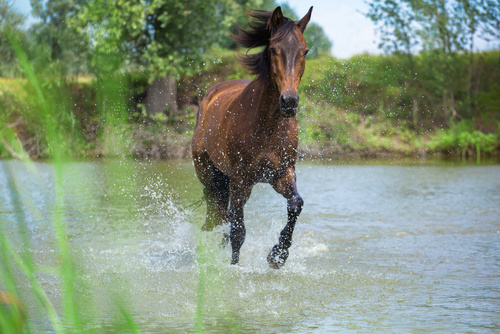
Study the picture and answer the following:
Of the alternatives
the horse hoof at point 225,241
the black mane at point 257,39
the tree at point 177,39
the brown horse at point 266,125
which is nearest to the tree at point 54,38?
the brown horse at point 266,125

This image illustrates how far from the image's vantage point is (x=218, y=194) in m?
6.54

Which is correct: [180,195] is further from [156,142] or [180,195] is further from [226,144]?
[156,142]

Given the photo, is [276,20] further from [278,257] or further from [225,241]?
[225,241]

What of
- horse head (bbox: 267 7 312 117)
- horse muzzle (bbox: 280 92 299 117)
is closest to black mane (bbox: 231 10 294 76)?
horse head (bbox: 267 7 312 117)

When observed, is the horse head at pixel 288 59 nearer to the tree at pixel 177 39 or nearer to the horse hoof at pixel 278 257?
the horse hoof at pixel 278 257

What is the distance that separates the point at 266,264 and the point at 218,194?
1247 millimetres

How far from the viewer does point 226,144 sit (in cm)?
548

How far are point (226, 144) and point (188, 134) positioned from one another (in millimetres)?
12795

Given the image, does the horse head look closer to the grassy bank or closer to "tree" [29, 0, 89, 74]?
"tree" [29, 0, 89, 74]

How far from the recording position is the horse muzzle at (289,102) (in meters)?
4.12

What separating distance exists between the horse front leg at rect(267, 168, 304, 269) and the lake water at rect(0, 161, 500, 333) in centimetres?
15

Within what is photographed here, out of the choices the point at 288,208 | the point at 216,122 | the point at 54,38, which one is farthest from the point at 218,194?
the point at 54,38

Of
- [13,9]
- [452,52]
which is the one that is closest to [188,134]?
[452,52]

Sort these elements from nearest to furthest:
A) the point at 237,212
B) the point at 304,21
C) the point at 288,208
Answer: the point at 304,21 < the point at 288,208 < the point at 237,212
